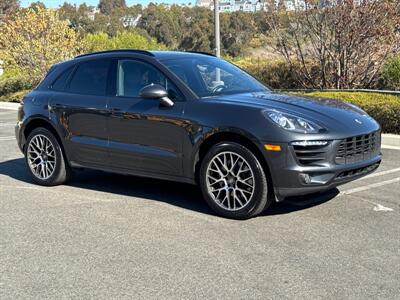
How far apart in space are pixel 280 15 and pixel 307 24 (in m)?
1.31

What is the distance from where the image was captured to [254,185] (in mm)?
5328

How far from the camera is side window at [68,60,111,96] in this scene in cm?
661

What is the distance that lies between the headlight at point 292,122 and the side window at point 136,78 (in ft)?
3.92

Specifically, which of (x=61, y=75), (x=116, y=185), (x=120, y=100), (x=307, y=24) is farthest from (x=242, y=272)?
(x=307, y=24)

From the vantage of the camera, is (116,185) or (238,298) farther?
(116,185)

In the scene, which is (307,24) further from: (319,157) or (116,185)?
(319,157)

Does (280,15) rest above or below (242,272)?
above

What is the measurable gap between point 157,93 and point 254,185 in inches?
54.3

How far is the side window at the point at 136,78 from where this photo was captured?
19.9 ft

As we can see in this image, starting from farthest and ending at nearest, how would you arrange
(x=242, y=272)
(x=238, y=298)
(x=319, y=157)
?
(x=319, y=157), (x=242, y=272), (x=238, y=298)

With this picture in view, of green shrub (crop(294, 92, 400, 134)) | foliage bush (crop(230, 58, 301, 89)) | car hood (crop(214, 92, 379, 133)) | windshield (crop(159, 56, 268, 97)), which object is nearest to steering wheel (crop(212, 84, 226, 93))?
windshield (crop(159, 56, 268, 97))

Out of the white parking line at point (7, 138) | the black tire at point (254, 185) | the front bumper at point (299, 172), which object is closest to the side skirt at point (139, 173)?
the black tire at point (254, 185)

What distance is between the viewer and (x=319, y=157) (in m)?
5.14

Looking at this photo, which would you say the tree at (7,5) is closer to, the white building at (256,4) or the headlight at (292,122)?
the white building at (256,4)
